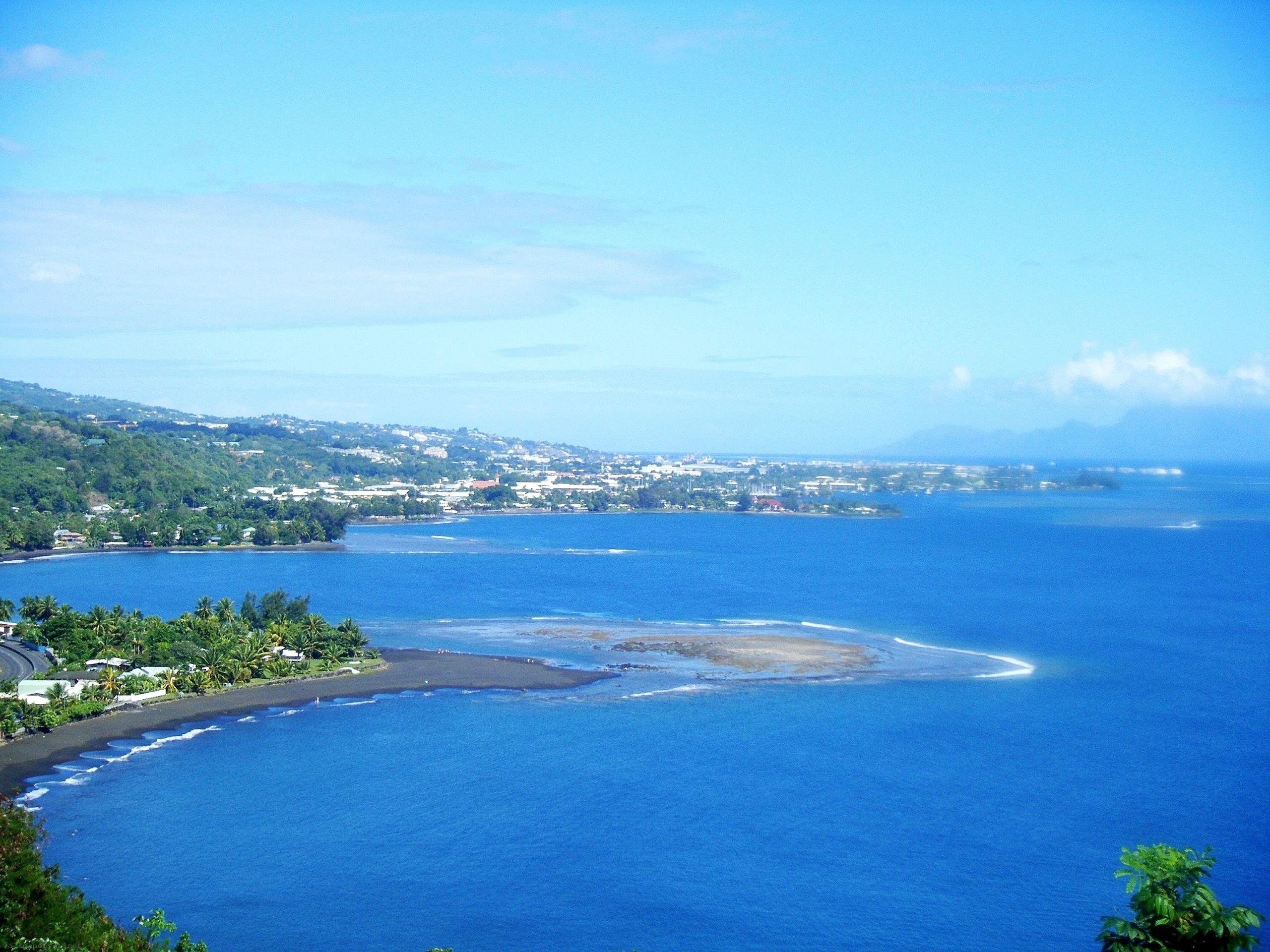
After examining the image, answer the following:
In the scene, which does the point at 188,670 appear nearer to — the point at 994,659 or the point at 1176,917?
the point at 994,659

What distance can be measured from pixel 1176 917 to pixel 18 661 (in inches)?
1154

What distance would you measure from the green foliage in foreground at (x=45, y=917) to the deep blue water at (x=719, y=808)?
10.4 feet

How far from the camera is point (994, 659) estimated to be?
3419 centimetres

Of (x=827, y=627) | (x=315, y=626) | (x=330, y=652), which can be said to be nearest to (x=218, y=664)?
(x=330, y=652)

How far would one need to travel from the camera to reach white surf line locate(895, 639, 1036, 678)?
105 feet

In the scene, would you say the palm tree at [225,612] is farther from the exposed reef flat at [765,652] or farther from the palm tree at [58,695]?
the exposed reef flat at [765,652]

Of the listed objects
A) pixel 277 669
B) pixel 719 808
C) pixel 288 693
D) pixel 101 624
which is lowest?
pixel 719 808

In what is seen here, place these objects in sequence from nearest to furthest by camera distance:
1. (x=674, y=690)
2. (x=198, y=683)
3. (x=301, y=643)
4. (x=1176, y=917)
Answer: (x=1176, y=917)
(x=198, y=683)
(x=674, y=690)
(x=301, y=643)

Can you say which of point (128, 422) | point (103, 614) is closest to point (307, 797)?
point (103, 614)

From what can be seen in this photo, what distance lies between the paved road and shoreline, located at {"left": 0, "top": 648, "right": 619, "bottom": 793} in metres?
3.88

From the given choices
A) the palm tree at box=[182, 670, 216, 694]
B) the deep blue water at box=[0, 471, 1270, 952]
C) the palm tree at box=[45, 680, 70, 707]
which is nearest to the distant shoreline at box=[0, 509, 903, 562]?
→ the deep blue water at box=[0, 471, 1270, 952]

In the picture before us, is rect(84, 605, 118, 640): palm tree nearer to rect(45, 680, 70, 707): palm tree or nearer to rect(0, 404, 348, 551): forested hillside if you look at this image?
rect(45, 680, 70, 707): palm tree

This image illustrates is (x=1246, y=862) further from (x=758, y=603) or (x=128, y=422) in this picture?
(x=128, y=422)

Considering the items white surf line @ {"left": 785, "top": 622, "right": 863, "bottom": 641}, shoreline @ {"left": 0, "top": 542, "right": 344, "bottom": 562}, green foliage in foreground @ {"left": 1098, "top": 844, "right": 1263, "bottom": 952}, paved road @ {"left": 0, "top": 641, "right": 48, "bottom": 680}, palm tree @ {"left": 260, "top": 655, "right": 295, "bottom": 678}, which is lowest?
palm tree @ {"left": 260, "top": 655, "right": 295, "bottom": 678}
